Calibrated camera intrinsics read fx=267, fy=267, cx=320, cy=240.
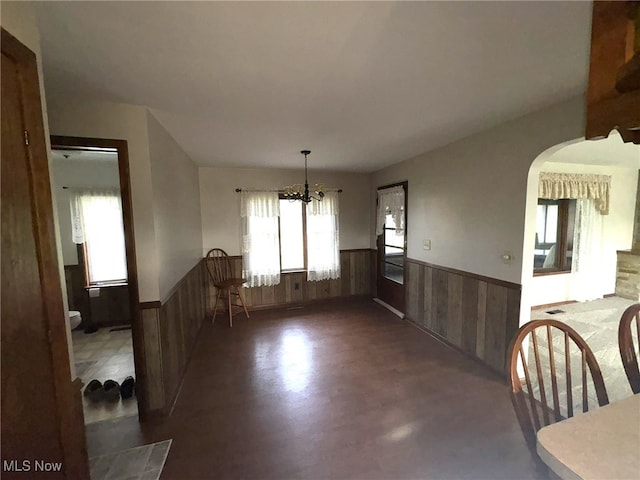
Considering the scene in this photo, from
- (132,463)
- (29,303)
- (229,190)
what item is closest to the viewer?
(29,303)

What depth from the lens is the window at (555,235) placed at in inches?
177

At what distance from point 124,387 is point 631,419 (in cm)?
316

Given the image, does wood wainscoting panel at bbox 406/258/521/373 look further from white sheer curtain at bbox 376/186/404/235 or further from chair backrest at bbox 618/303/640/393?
chair backrest at bbox 618/303/640/393

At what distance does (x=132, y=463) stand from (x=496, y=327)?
10.2 ft

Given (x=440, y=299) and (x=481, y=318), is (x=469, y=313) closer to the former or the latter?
(x=481, y=318)

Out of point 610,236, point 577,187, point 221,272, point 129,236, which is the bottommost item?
point 221,272

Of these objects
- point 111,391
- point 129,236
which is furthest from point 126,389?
point 129,236

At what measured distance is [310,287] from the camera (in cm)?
480

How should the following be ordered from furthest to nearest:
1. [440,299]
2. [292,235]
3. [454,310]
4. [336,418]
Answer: [292,235]
[440,299]
[454,310]
[336,418]

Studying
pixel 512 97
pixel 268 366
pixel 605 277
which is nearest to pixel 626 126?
pixel 512 97

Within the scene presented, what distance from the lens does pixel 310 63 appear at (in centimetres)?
144

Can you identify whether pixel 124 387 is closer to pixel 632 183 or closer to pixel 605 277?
pixel 605 277

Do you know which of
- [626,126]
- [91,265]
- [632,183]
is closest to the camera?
[626,126]

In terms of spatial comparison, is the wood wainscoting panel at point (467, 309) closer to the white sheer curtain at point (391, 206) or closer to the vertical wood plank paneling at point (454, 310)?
the vertical wood plank paneling at point (454, 310)
